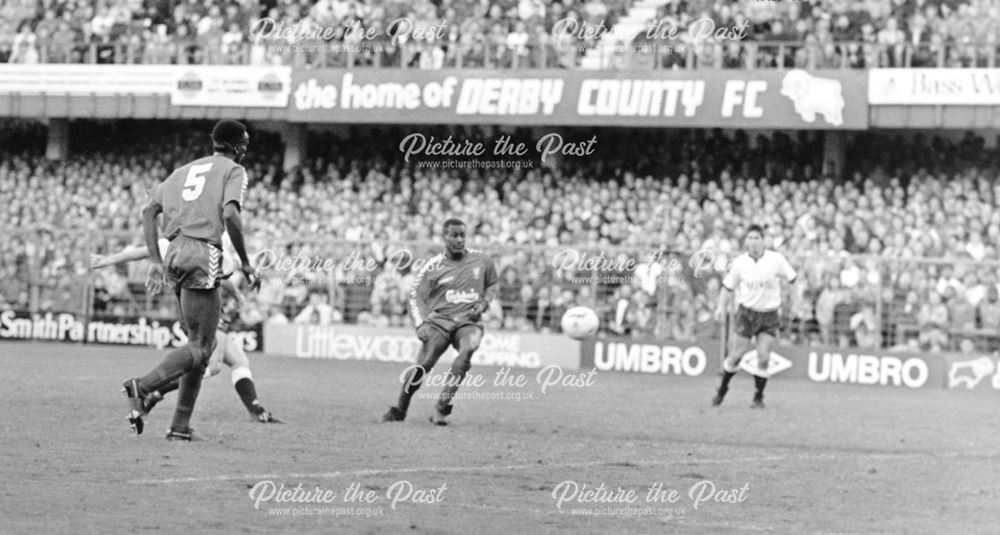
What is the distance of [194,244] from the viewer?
11266 millimetres

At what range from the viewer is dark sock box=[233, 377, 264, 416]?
46.3ft

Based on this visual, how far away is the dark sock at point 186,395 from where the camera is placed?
1147cm

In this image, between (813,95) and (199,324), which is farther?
(813,95)

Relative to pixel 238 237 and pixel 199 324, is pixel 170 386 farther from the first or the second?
pixel 238 237

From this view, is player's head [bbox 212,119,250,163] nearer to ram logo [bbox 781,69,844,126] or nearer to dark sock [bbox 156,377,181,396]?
dark sock [bbox 156,377,181,396]

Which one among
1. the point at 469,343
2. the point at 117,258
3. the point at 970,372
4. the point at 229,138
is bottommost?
the point at 970,372

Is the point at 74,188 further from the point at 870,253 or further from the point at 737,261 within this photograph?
the point at 737,261

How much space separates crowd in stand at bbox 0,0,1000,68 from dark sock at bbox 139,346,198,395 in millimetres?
19068

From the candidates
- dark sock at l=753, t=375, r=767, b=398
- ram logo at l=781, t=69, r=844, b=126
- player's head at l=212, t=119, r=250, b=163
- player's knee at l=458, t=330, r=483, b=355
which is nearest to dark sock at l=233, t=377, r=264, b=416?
player's knee at l=458, t=330, r=483, b=355

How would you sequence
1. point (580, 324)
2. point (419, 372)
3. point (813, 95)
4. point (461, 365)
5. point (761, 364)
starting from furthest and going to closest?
point (813, 95) → point (761, 364) → point (580, 324) → point (419, 372) → point (461, 365)

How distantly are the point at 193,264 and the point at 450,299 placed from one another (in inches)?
163

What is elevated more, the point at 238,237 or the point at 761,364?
the point at 238,237

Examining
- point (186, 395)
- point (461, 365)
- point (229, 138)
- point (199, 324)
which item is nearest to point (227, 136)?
point (229, 138)

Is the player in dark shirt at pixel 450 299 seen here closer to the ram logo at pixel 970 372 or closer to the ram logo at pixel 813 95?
the ram logo at pixel 970 372
